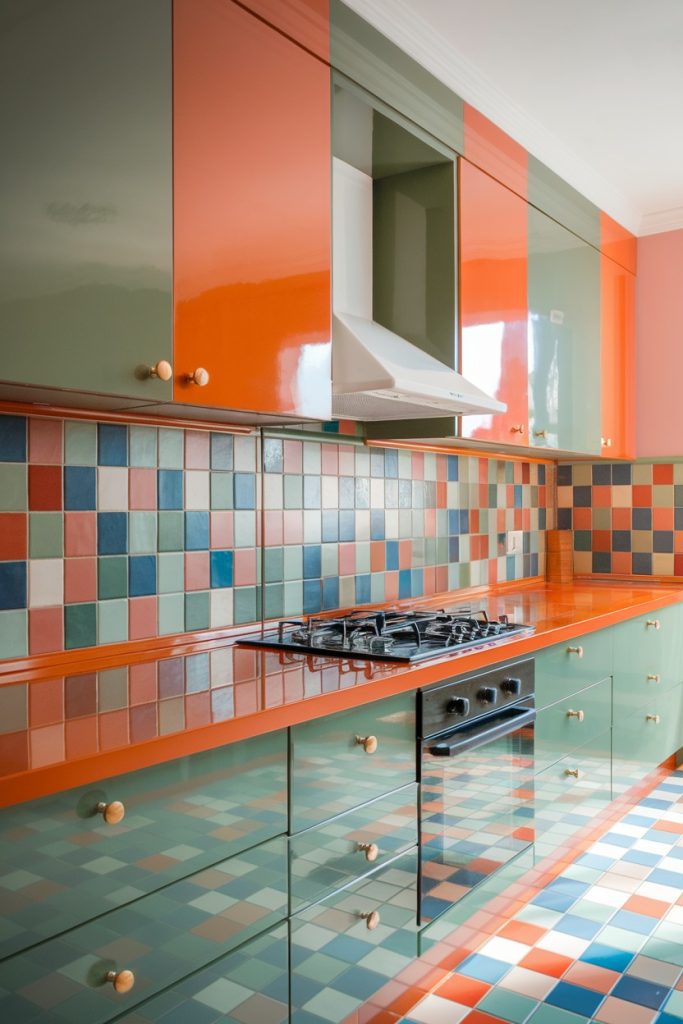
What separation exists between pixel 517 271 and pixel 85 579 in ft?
6.03

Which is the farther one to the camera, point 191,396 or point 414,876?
point 414,876

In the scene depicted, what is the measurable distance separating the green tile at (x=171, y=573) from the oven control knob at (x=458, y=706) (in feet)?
2.34

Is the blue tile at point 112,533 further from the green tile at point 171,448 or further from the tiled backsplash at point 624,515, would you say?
the tiled backsplash at point 624,515

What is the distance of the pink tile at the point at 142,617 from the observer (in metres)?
2.09

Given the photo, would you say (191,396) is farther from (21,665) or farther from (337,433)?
(337,433)

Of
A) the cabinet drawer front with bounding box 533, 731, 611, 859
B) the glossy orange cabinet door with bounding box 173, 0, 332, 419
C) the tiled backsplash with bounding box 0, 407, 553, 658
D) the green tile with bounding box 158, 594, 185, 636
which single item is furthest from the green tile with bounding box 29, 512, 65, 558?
the cabinet drawer front with bounding box 533, 731, 611, 859

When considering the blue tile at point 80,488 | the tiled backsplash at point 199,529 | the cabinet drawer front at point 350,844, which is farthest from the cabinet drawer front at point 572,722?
the blue tile at point 80,488

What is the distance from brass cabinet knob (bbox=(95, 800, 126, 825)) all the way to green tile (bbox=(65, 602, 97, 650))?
0.71 m

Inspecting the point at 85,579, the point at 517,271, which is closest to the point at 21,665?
the point at 85,579

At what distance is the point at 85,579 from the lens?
1.98 meters

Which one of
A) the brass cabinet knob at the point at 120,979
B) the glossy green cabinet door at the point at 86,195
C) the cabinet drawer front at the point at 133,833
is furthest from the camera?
the glossy green cabinet door at the point at 86,195

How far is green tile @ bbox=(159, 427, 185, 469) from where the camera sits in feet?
7.13

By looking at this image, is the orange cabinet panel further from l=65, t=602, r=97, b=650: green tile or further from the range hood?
l=65, t=602, r=97, b=650: green tile

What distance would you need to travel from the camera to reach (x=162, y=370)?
165cm
